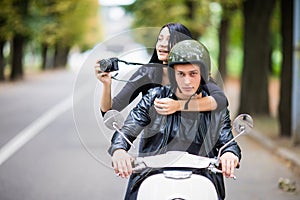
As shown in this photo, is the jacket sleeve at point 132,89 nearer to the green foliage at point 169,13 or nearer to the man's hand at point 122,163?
the man's hand at point 122,163

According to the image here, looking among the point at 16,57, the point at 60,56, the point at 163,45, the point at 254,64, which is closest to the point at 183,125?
the point at 163,45

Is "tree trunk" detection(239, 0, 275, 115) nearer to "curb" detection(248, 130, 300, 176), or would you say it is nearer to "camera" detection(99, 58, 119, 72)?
"curb" detection(248, 130, 300, 176)

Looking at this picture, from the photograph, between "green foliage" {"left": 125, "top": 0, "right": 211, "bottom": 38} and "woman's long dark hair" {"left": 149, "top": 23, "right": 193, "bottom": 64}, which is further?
"green foliage" {"left": 125, "top": 0, "right": 211, "bottom": 38}

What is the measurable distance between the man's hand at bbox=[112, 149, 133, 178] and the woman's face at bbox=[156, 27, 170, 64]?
67cm

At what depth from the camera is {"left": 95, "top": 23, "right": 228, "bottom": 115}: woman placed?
11.0 feet

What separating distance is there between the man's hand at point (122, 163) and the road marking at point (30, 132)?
626 cm

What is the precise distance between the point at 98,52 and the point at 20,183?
4715 mm

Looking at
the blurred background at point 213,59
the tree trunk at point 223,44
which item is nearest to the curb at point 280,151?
the blurred background at point 213,59

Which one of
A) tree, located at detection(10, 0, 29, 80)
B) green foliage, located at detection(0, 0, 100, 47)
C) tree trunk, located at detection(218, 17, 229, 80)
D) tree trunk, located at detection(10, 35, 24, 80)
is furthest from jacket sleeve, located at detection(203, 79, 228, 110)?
tree trunk, located at detection(10, 35, 24, 80)

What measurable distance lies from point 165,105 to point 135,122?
27 centimetres

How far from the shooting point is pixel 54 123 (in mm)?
15133

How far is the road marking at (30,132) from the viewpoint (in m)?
10.4

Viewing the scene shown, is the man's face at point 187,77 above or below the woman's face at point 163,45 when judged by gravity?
below

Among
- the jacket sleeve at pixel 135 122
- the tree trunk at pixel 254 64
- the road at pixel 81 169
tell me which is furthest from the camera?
the tree trunk at pixel 254 64
